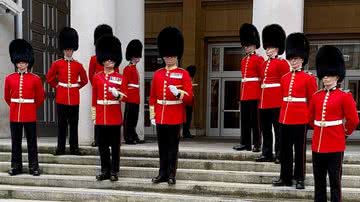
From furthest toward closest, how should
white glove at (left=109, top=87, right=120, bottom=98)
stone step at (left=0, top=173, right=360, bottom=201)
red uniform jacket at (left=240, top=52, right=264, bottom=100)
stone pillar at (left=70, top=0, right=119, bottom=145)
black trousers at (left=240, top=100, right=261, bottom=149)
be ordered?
stone pillar at (left=70, top=0, right=119, bottom=145) < black trousers at (left=240, top=100, right=261, bottom=149) < red uniform jacket at (left=240, top=52, right=264, bottom=100) < white glove at (left=109, top=87, right=120, bottom=98) < stone step at (left=0, top=173, right=360, bottom=201)

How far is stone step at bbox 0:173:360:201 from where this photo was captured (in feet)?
19.7

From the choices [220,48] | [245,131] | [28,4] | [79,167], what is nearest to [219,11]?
[220,48]

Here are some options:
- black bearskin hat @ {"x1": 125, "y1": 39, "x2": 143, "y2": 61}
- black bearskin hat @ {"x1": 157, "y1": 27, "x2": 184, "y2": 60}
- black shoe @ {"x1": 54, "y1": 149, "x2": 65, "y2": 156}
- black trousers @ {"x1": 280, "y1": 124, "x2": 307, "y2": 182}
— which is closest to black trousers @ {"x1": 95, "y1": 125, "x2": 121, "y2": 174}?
black bearskin hat @ {"x1": 157, "y1": 27, "x2": 184, "y2": 60}

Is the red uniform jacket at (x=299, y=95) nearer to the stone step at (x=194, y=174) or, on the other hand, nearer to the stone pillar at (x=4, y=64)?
the stone step at (x=194, y=174)

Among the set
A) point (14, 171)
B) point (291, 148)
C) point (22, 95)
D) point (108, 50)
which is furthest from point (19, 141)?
point (291, 148)

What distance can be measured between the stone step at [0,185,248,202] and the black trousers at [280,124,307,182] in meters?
0.82

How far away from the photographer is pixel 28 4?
1122 centimetres

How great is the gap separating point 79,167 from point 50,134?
4723 mm

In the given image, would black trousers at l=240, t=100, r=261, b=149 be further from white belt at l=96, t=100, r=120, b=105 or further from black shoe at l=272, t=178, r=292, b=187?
white belt at l=96, t=100, r=120, b=105

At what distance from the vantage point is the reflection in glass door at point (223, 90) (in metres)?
14.1

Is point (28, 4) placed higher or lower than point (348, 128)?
higher

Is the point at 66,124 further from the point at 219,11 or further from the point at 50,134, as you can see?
the point at 219,11

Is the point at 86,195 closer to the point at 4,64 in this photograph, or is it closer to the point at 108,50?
the point at 108,50

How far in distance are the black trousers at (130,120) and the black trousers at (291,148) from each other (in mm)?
3699
